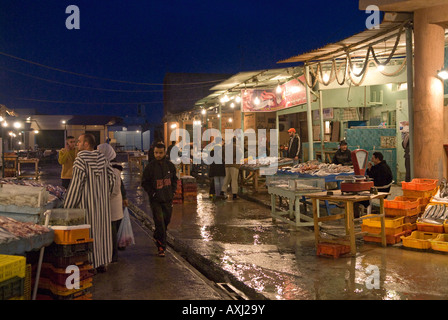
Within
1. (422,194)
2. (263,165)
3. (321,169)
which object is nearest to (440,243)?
(422,194)

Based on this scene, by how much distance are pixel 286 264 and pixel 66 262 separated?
3342 millimetres

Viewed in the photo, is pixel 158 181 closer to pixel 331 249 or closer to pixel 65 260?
pixel 65 260

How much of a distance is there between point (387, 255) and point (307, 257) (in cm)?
129

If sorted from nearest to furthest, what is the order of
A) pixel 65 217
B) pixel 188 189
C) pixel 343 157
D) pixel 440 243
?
pixel 65 217 → pixel 440 243 → pixel 343 157 → pixel 188 189

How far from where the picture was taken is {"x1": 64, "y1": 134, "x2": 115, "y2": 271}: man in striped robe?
5.92m

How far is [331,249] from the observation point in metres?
7.23

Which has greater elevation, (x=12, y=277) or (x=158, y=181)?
(x=158, y=181)

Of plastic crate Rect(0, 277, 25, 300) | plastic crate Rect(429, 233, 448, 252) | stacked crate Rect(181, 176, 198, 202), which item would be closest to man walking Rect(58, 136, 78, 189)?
stacked crate Rect(181, 176, 198, 202)

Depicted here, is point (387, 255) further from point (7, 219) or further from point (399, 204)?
point (7, 219)

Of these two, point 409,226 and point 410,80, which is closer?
point 409,226

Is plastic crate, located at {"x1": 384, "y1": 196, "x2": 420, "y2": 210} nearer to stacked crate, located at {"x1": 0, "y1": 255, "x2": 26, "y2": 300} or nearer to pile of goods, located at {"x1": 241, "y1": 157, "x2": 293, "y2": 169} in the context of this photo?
pile of goods, located at {"x1": 241, "y1": 157, "x2": 293, "y2": 169}

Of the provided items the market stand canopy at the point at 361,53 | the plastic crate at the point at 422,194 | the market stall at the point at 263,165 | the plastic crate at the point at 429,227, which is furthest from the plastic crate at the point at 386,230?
the market stall at the point at 263,165

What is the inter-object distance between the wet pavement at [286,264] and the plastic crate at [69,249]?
29.7 inches

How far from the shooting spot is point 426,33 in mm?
9109
